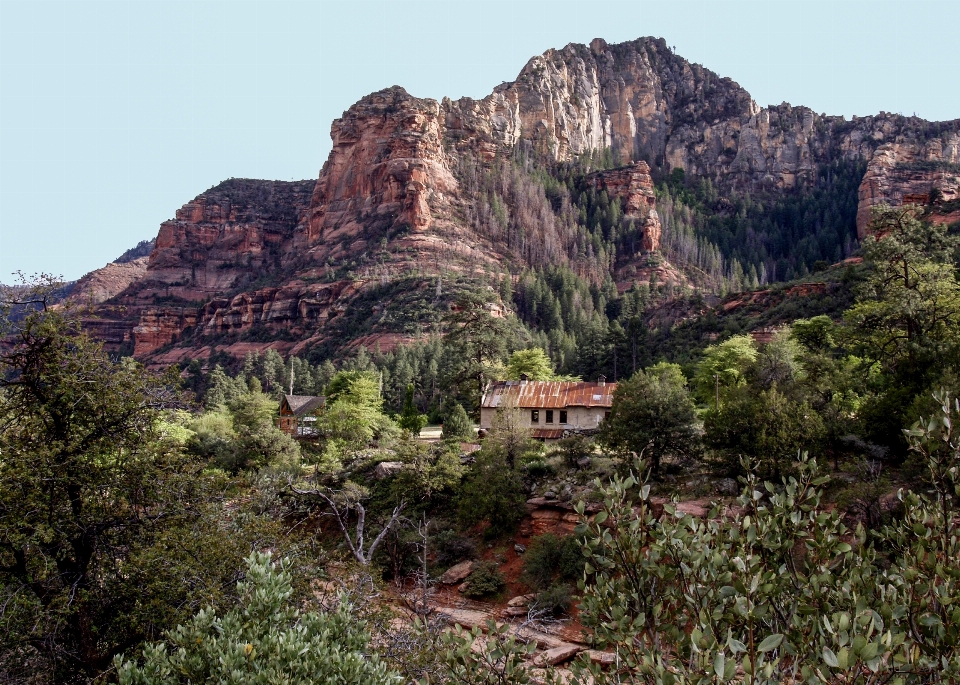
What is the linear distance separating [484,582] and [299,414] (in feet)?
111

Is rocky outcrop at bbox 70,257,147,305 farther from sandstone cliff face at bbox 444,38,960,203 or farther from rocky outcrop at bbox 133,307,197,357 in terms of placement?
sandstone cliff face at bbox 444,38,960,203

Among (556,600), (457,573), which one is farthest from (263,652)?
(457,573)

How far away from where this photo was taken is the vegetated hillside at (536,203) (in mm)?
106625

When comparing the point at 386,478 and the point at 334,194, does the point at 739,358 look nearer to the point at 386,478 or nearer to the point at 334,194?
the point at 386,478

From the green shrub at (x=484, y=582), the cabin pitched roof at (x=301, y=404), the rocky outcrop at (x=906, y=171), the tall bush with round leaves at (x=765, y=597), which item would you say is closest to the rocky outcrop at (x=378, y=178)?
the cabin pitched roof at (x=301, y=404)

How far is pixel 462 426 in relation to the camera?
35750 millimetres

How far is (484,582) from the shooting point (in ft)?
74.6

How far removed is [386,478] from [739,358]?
852 inches

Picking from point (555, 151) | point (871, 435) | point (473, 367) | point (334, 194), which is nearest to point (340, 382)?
point (473, 367)

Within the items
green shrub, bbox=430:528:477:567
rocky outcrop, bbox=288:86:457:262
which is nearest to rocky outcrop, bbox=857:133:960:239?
rocky outcrop, bbox=288:86:457:262

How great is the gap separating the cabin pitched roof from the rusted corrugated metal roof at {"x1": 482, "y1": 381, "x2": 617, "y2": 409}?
20911mm

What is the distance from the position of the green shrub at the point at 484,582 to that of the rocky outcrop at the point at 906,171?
377ft

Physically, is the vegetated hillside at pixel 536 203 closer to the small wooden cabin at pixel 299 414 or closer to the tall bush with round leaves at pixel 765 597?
the small wooden cabin at pixel 299 414

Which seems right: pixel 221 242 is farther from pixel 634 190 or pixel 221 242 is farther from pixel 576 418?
pixel 576 418
